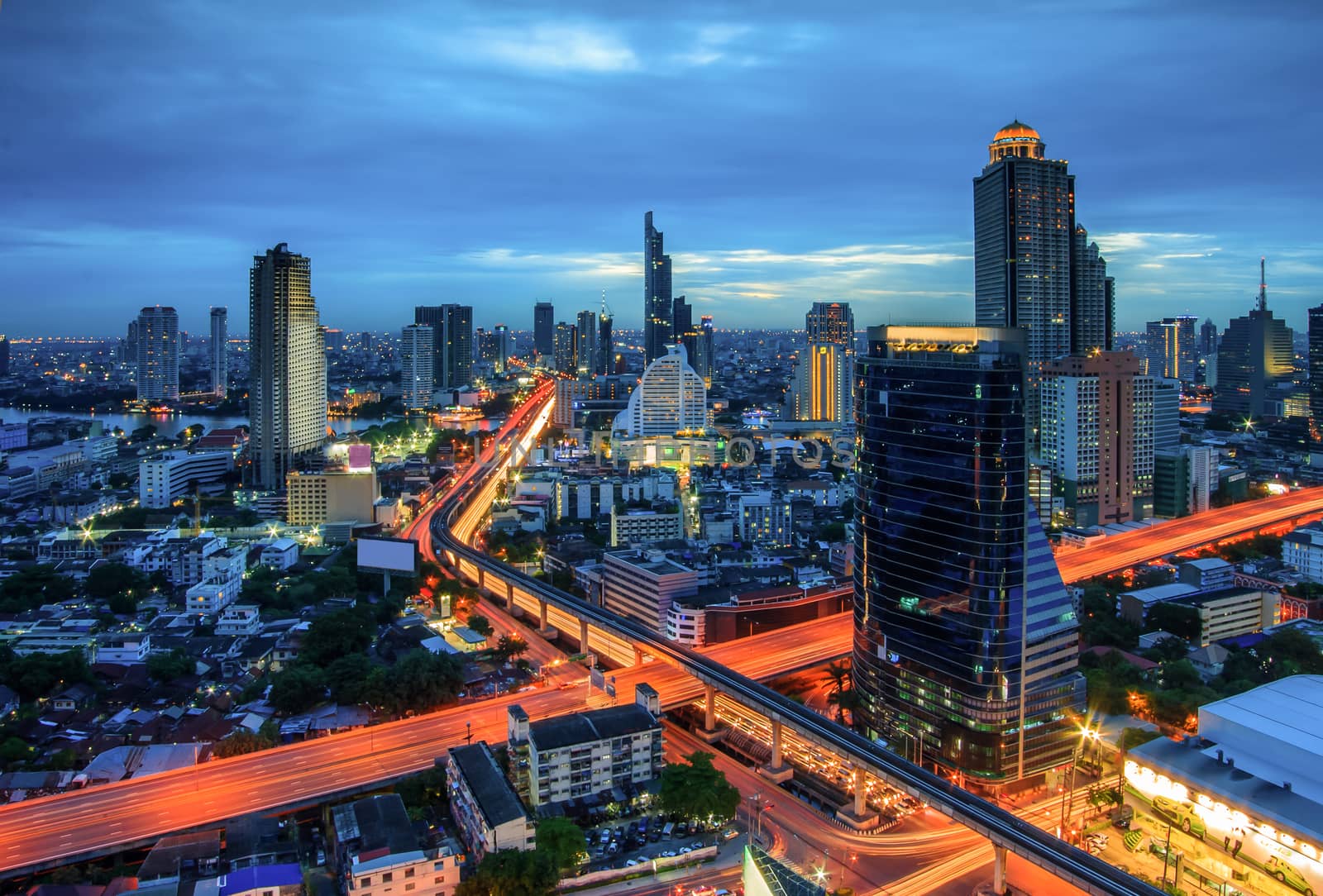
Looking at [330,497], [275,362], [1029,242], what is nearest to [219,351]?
[275,362]

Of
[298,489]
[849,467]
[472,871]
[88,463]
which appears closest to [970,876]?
[472,871]

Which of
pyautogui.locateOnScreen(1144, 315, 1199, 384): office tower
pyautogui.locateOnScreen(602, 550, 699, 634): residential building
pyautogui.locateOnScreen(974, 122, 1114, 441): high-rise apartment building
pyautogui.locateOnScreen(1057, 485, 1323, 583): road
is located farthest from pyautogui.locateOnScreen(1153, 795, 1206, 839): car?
pyautogui.locateOnScreen(1144, 315, 1199, 384): office tower

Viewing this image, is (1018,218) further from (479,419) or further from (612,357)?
(612,357)

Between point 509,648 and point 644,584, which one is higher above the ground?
point 644,584

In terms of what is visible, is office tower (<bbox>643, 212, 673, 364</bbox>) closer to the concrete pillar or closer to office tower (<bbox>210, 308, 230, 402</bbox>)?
office tower (<bbox>210, 308, 230, 402</bbox>)

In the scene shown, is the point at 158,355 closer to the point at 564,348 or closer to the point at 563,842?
the point at 564,348

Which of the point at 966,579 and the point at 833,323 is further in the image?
the point at 833,323

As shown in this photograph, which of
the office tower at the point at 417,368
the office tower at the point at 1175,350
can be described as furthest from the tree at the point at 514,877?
the office tower at the point at 1175,350
